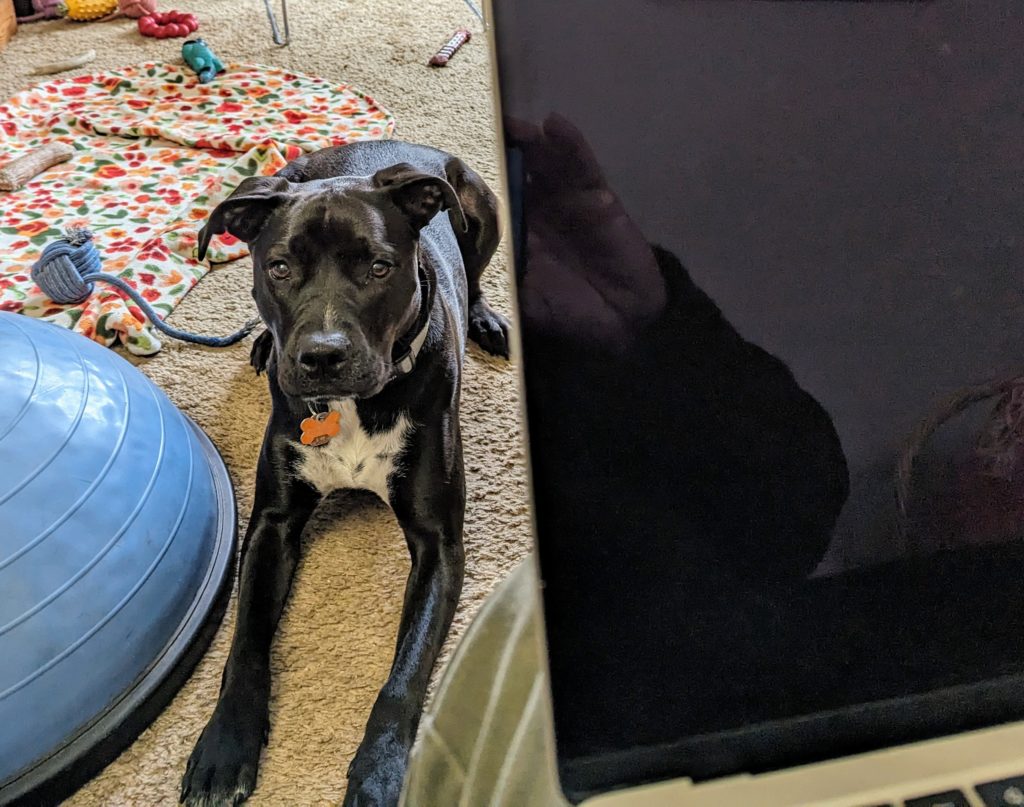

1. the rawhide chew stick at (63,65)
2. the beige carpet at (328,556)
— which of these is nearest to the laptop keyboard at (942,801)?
the beige carpet at (328,556)

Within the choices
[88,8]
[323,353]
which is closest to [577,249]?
[323,353]

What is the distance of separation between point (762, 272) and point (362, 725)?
0.92m

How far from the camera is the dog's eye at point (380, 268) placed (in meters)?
1.17

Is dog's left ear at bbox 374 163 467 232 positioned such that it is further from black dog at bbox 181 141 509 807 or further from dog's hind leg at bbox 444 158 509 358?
dog's hind leg at bbox 444 158 509 358

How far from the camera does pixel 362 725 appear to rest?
111 centimetres

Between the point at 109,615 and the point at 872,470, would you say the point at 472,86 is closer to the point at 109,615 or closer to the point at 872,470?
the point at 109,615

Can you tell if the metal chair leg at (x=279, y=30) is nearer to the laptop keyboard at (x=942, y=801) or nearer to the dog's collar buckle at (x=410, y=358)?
the dog's collar buckle at (x=410, y=358)

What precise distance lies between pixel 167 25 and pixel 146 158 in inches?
40.9

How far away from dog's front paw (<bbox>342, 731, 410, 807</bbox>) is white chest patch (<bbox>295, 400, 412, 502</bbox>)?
0.37 metres

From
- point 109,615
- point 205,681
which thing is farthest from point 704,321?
point 205,681

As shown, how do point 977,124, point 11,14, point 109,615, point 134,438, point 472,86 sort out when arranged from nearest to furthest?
point 977,124 → point 109,615 → point 134,438 → point 472,86 → point 11,14

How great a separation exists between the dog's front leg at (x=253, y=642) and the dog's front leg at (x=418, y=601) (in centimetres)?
13

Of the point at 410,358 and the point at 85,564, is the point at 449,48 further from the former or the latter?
the point at 85,564

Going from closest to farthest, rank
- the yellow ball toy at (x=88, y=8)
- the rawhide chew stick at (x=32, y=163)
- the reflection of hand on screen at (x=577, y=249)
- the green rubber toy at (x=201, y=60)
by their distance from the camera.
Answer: the reflection of hand on screen at (x=577, y=249), the rawhide chew stick at (x=32, y=163), the green rubber toy at (x=201, y=60), the yellow ball toy at (x=88, y=8)
